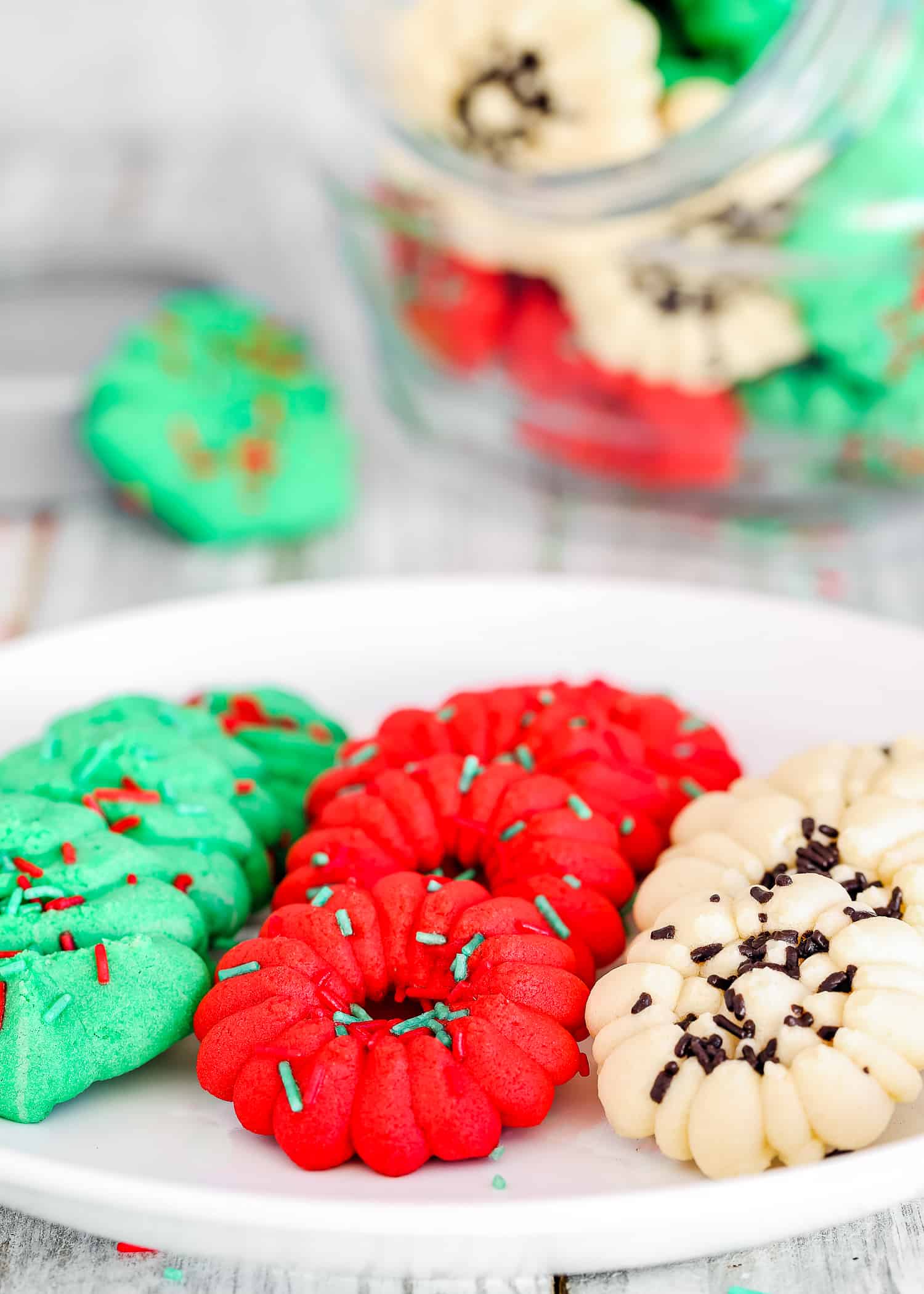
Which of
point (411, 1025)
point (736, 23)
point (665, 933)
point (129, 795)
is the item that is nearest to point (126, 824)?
point (129, 795)

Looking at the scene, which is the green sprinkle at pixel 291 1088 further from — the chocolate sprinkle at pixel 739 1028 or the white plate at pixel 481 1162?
the chocolate sprinkle at pixel 739 1028

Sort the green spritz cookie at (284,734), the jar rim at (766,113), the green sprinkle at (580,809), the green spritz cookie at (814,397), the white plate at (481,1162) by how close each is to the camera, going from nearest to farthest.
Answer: the white plate at (481,1162), the green sprinkle at (580,809), the green spritz cookie at (284,734), the jar rim at (766,113), the green spritz cookie at (814,397)

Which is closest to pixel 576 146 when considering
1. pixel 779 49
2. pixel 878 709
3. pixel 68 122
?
pixel 779 49

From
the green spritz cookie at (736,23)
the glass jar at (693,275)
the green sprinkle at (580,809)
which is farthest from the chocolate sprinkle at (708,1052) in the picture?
the green spritz cookie at (736,23)

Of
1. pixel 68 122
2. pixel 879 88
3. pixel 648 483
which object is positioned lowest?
pixel 648 483

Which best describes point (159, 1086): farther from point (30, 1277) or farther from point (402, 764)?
point (402, 764)

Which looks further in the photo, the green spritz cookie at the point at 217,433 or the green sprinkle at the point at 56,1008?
the green spritz cookie at the point at 217,433

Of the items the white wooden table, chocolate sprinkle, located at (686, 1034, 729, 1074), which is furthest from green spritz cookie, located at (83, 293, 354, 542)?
chocolate sprinkle, located at (686, 1034, 729, 1074)
